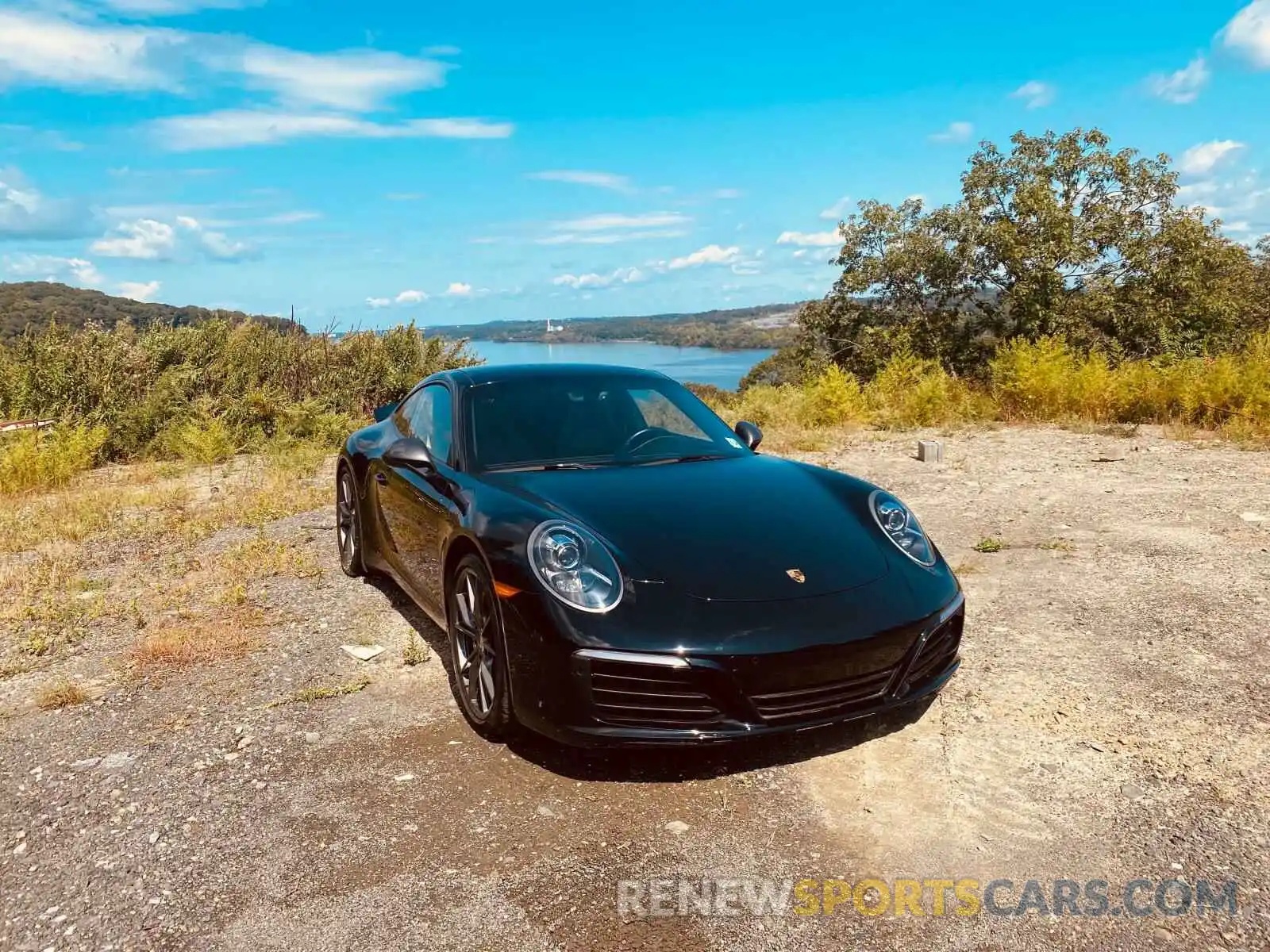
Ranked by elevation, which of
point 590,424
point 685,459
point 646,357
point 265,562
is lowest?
point 265,562

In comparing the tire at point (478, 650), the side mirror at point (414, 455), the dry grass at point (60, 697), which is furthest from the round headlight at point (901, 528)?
the dry grass at point (60, 697)

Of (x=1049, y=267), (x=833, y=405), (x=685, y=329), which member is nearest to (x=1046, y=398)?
(x=833, y=405)

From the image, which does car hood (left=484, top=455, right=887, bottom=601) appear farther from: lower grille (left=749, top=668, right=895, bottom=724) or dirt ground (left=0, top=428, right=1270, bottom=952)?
dirt ground (left=0, top=428, right=1270, bottom=952)

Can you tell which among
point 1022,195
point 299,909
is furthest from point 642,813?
point 1022,195

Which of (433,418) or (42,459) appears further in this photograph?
(42,459)

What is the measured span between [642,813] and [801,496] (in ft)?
4.79

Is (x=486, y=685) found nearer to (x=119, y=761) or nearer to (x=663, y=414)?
(x=119, y=761)

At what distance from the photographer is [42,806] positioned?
307cm

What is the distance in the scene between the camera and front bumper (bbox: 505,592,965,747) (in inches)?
111

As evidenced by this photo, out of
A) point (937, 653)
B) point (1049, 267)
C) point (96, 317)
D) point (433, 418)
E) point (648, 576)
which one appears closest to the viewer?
point (648, 576)

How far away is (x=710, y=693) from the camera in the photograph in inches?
111

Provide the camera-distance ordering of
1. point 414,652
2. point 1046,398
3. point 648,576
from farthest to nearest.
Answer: point 1046,398 < point 414,652 < point 648,576

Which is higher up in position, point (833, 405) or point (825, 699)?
point (833, 405)

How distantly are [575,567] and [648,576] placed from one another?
0.84 ft
